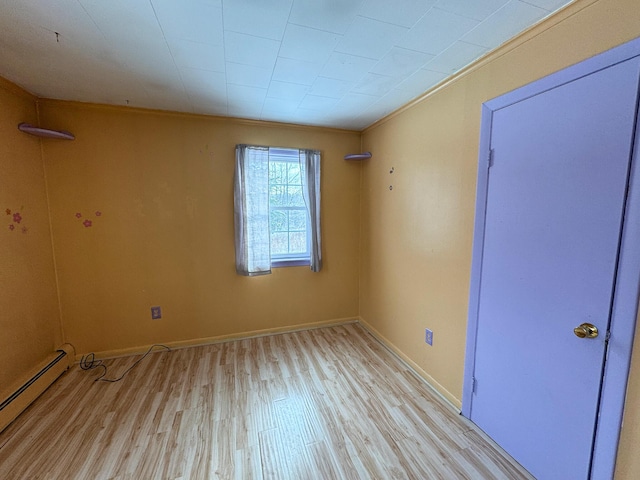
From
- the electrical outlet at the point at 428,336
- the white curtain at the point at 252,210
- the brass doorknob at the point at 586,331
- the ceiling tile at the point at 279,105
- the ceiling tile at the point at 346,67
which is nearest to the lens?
the brass doorknob at the point at 586,331

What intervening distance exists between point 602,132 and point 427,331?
1.60 meters

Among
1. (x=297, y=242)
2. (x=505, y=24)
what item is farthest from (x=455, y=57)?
(x=297, y=242)

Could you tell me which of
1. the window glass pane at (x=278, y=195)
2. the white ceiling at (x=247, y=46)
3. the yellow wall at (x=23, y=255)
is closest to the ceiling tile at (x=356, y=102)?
the white ceiling at (x=247, y=46)

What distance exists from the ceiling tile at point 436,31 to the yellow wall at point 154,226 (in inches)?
61.5

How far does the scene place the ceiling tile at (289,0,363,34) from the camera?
113 cm

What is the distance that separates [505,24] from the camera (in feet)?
4.11

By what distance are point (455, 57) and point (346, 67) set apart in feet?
2.15

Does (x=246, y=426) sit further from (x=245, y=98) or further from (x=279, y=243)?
(x=245, y=98)

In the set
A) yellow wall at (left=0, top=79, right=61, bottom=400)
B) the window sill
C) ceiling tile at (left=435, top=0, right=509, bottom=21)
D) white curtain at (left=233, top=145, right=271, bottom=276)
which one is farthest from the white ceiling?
the window sill

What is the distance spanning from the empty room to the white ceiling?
0.02 m

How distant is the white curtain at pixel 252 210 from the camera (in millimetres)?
2592

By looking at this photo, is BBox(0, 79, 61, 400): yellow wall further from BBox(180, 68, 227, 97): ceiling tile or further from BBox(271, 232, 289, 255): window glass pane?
BBox(271, 232, 289, 255): window glass pane

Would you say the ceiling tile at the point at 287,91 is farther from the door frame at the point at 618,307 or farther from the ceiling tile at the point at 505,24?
the door frame at the point at 618,307

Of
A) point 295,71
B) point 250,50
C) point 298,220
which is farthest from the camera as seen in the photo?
point 298,220
